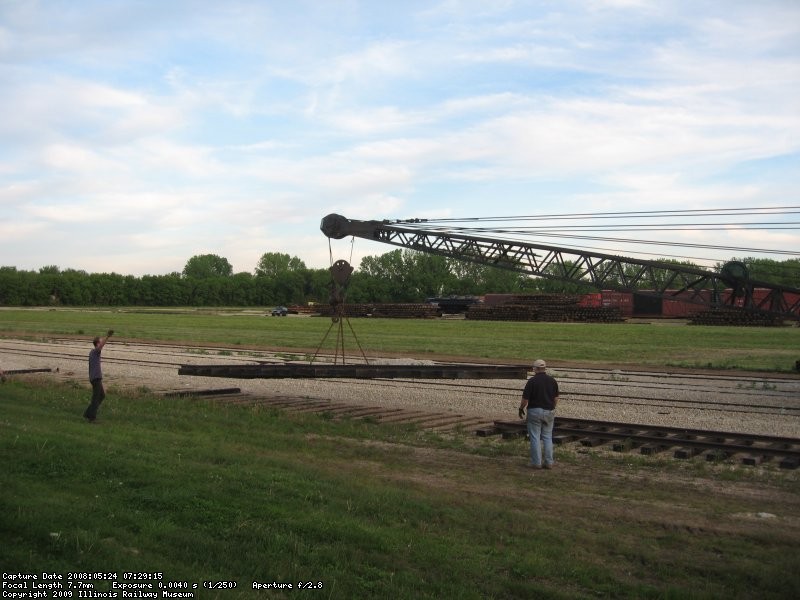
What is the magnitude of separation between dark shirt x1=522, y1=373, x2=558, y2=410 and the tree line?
112m

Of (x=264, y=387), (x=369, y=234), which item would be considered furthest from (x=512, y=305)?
Answer: (x=264, y=387)

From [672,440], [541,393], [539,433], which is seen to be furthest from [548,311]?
[539,433]

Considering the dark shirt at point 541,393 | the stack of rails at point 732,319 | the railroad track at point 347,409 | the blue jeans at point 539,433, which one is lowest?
the railroad track at point 347,409

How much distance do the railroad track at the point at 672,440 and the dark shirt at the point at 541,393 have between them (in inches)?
90.0

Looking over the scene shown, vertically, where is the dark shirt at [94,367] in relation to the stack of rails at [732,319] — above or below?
below

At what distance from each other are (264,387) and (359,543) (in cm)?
1660

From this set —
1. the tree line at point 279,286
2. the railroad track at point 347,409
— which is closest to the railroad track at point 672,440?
the railroad track at point 347,409

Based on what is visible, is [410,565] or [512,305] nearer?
[410,565]

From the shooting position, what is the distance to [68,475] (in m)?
9.04

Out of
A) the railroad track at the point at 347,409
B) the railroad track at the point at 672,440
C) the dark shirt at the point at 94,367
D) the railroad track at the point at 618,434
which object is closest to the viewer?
the railroad track at the point at 672,440

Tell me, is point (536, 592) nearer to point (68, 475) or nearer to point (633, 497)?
point (633, 497)

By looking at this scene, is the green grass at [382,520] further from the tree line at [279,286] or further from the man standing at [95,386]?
the tree line at [279,286]

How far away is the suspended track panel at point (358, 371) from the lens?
18750mm

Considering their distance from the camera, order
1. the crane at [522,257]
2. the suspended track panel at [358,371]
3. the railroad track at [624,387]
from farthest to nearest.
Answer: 1. the crane at [522,257]
2. the railroad track at [624,387]
3. the suspended track panel at [358,371]
